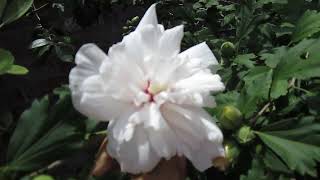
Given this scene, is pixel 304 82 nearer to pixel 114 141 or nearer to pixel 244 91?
pixel 244 91

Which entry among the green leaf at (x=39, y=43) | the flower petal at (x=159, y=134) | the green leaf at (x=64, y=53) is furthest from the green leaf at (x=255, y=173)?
the green leaf at (x=39, y=43)

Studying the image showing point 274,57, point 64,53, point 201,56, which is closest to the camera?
point 201,56

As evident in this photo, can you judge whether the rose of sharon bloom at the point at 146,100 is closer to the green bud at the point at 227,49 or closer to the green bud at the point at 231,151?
the green bud at the point at 231,151

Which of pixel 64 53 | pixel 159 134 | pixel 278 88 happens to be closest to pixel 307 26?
pixel 278 88

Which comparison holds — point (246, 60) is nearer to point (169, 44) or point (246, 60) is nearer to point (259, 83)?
point (259, 83)

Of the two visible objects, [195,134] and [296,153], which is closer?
[195,134]
